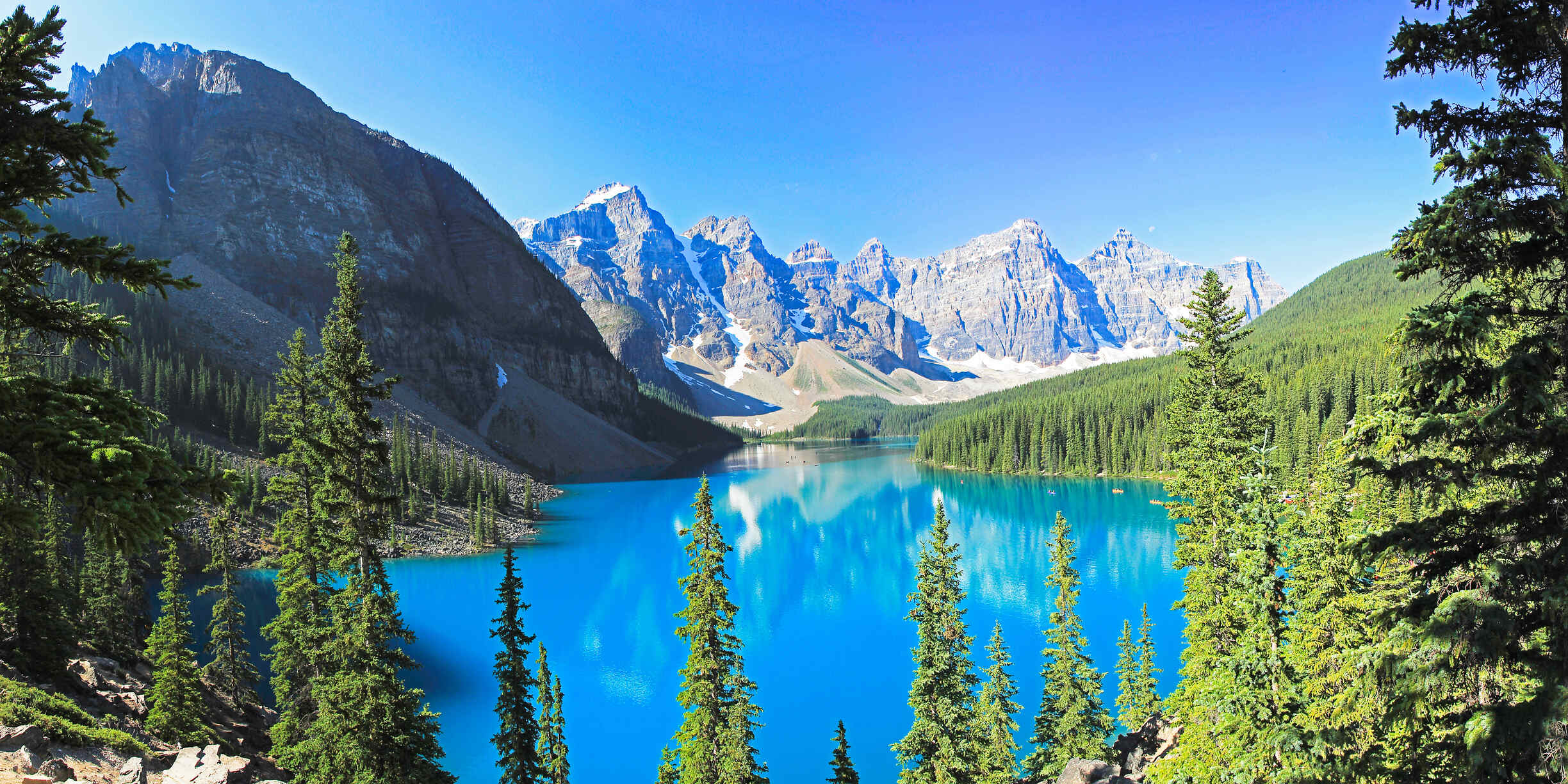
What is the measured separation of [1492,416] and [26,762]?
1825cm

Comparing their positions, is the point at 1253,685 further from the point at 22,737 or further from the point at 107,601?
the point at 107,601

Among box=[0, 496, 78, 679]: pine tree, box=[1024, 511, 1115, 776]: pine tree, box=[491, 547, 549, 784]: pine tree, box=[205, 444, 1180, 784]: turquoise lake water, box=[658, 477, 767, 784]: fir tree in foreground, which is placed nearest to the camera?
box=[658, 477, 767, 784]: fir tree in foreground

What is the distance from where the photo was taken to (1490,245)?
6.12m

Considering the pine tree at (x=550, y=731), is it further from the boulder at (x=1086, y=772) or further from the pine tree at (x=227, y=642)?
the boulder at (x=1086, y=772)

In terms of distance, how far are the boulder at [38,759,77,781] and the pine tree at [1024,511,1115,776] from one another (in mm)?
22253

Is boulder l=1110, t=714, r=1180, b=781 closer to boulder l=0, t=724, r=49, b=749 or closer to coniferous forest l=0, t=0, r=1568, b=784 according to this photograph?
coniferous forest l=0, t=0, r=1568, b=784

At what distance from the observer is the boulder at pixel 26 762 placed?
→ 963cm

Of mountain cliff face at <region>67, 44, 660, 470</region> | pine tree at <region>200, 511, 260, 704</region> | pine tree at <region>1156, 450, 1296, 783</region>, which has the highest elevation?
mountain cliff face at <region>67, 44, 660, 470</region>

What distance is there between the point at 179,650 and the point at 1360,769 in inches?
1016

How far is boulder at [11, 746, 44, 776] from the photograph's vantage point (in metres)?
9.63

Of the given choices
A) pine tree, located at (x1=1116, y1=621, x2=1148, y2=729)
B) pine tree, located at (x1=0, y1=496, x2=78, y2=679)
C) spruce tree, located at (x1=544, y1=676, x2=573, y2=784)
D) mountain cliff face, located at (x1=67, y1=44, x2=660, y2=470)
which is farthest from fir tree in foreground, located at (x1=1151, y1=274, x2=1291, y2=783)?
mountain cliff face, located at (x1=67, y1=44, x2=660, y2=470)

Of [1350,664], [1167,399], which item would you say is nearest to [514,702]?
[1350,664]

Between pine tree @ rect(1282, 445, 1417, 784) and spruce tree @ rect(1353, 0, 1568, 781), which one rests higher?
spruce tree @ rect(1353, 0, 1568, 781)

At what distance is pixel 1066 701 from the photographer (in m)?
22.1
